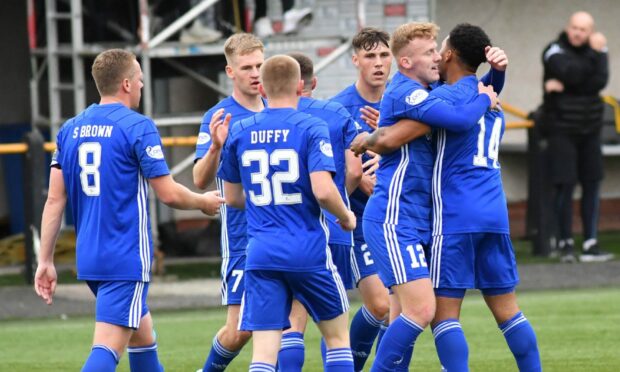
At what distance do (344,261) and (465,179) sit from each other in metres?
1.22

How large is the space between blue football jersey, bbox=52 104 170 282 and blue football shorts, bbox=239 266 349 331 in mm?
570

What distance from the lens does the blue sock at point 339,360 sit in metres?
7.95

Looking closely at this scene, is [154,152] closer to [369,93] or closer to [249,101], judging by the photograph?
[249,101]

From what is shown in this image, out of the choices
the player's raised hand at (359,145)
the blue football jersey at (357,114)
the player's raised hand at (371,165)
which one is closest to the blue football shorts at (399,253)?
the player's raised hand at (359,145)

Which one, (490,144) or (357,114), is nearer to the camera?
(490,144)

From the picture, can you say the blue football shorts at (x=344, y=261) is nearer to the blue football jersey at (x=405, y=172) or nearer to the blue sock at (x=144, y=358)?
the blue football jersey at (x=405, y=172)

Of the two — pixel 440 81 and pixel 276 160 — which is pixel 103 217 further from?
pixel 440 81

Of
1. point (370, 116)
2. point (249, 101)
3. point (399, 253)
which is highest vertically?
point (249, 101)

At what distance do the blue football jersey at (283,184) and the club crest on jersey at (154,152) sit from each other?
1.29 feet

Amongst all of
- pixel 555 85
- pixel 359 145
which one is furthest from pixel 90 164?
pixel 555 85

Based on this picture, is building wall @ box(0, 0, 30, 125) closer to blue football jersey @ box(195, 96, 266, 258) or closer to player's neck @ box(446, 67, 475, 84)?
blue football jersey @ box(195, 96, 266, 258)

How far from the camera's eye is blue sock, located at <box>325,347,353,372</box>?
795 centimetres

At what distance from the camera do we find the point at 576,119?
16.0 m

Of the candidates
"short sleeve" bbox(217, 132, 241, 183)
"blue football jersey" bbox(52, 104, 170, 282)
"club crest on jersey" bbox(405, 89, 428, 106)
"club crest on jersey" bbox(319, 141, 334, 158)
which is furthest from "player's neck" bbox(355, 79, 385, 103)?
"blue football jersey" bbox(52, 104, 170, 282)
